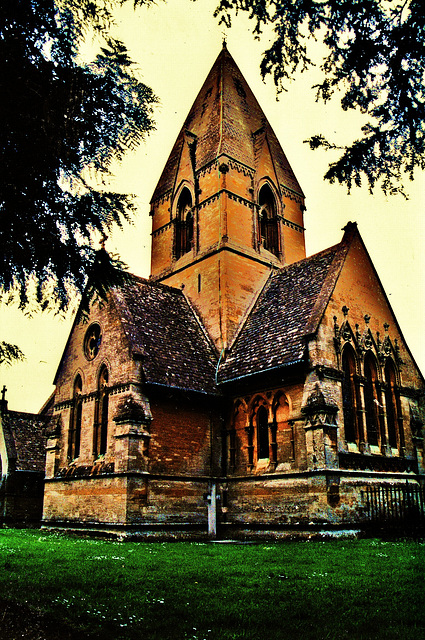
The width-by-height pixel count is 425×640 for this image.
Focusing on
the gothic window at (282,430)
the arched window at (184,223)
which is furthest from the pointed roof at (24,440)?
the gothic window at (282,430)

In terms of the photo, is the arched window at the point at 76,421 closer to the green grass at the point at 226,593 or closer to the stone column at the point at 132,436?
the stone column at the point at 132,436

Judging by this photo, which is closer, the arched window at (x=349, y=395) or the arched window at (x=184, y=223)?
the arched window at (x=349, y=395)

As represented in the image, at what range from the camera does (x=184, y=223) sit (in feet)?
94.4

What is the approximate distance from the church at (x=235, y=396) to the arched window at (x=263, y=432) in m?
0.05

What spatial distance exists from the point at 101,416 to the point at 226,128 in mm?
15672

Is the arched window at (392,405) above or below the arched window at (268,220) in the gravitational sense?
below

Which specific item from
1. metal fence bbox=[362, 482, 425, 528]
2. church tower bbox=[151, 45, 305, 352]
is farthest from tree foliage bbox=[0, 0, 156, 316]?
church tower bbox=[151, 45, 305, 352]

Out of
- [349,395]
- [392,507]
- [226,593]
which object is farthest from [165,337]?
[226,593]

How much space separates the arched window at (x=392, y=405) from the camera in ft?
69.5

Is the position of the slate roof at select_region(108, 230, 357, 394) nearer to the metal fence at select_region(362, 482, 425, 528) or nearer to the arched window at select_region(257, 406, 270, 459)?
the arched window at select_region(257, 406, 270, 459)

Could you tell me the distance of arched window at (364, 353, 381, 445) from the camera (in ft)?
66.0

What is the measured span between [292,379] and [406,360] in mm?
6839

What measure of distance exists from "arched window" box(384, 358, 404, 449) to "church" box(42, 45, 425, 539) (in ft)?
0.26

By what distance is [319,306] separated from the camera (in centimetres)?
1930
